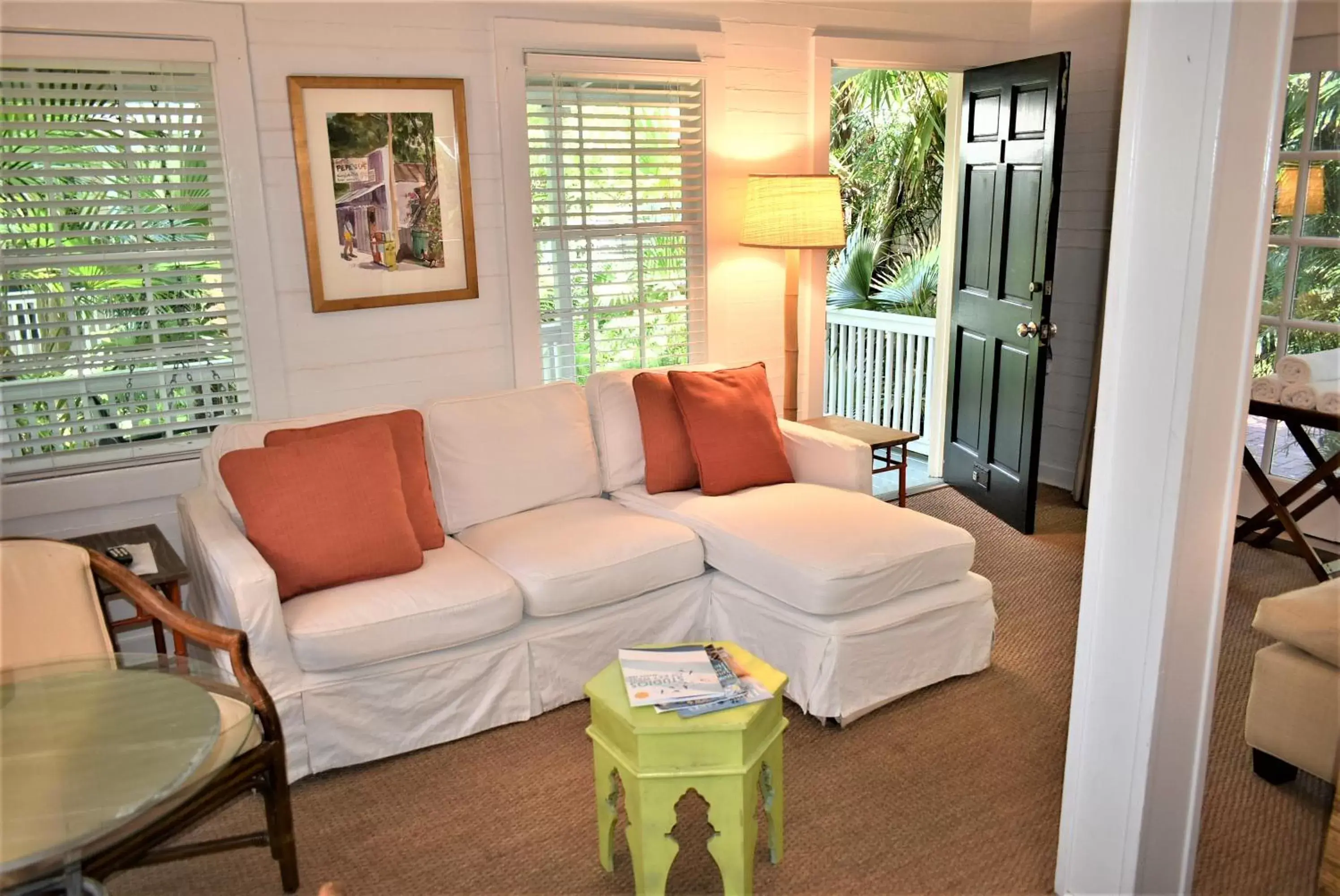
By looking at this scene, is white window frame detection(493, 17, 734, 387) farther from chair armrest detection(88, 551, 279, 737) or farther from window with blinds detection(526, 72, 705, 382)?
chair armrest detection(88, 551, 279, 737)

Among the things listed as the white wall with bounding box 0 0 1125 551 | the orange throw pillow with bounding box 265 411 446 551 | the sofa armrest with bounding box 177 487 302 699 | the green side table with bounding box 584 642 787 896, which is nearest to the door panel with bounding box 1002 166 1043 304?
the white wall with bounding box 0 0 1125 551

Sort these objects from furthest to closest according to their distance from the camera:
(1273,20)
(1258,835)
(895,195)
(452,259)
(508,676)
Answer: (895,195), (452,259), (508,676), (1258,835), (1273,20)

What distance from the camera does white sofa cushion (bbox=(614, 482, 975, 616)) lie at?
3.02m

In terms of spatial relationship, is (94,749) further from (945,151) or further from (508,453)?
(945,151)

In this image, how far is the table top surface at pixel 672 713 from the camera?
221 cm

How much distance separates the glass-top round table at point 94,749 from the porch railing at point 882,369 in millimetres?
3967

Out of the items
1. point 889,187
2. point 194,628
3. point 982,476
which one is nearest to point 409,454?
point 194,628

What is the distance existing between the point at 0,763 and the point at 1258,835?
107 inches

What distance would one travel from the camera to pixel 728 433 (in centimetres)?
365

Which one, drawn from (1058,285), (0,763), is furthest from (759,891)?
(1058,285)

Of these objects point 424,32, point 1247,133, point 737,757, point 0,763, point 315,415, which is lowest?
point 737,757

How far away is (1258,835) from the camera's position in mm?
2527

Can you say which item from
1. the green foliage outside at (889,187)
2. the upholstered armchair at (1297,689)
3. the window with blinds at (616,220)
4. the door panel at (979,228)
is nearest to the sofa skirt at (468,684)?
the window with blinds at (616,220)

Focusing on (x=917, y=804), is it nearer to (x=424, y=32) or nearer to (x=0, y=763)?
(x=0, y=763)
